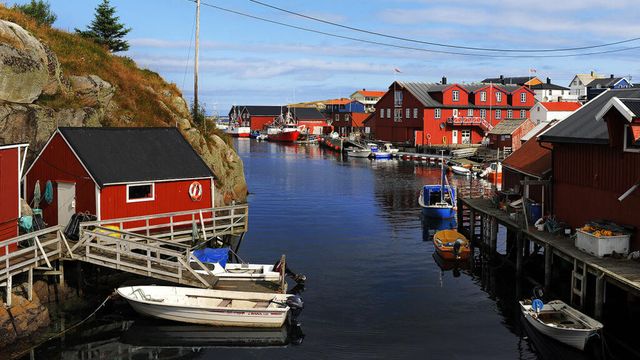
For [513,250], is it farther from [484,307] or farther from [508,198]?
[484,307]

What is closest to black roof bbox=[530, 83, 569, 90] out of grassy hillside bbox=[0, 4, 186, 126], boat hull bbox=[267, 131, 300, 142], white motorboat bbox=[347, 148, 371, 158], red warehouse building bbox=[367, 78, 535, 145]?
red warehouse building bbox=[367, 78, 535, 145]

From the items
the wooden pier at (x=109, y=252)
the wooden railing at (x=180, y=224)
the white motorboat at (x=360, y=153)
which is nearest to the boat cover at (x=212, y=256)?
the wooden pier at (x=109, y=252)

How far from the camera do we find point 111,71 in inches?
1929

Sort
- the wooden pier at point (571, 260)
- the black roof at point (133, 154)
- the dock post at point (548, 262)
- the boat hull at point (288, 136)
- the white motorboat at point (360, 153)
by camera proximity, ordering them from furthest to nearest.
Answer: the boat hull at point (288, 136), the white motorboat at point (360, 153), the black roof at point (133, 154), the dock post at point (548, 262), the wooden pier at point (571, 260)

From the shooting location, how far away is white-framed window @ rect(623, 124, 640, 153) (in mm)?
23953

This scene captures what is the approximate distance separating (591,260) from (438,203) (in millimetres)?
27487

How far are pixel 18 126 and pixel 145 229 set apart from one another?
924 centimetres

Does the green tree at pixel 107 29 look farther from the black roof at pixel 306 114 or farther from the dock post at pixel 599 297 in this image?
the black roof at pixel 306 114

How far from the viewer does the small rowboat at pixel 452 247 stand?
36406mm

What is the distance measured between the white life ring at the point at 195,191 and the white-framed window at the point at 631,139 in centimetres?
2021

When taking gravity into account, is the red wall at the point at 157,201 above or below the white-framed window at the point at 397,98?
below

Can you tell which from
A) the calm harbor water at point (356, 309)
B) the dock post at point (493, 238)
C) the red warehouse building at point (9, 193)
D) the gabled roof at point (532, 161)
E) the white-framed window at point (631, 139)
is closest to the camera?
the calm harbor water at point (356, 309)

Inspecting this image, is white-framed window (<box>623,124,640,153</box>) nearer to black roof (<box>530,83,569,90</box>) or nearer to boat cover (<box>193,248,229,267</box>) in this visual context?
boat cover (<box>193,248,229,267</box>)

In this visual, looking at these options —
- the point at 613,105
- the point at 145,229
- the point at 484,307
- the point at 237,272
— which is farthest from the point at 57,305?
the point at 613,105
